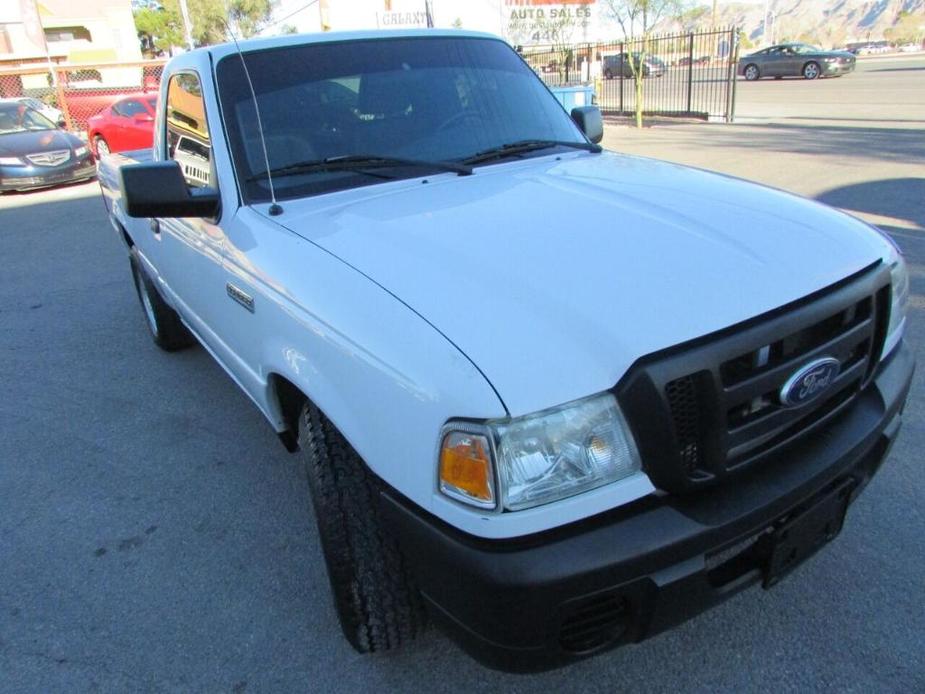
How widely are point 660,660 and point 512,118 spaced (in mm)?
2250

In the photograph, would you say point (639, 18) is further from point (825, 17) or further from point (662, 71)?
point (825, 17)

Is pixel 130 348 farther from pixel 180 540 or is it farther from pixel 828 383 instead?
pixel 828 383

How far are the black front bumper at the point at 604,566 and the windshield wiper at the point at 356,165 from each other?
1439mm

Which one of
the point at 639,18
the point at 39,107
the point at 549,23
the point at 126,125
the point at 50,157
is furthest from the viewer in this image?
the point at 549,23

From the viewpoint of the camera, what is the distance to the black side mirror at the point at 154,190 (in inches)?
93.4

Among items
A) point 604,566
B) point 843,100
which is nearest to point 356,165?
point 604,566

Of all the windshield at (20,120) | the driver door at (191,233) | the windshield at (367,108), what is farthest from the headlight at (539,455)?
the windshield at (20,120)

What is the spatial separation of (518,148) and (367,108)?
2.17ft

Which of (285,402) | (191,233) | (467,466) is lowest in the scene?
(285,402)

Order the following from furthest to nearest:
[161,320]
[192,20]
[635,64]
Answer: [192,20], [635,64], [161,320]

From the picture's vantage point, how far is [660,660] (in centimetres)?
216

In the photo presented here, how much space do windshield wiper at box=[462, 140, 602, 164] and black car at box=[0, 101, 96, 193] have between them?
469 inches

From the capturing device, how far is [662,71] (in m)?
22.7

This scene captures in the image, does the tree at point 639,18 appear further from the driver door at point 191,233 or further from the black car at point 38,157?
the driver door at point 191,233
